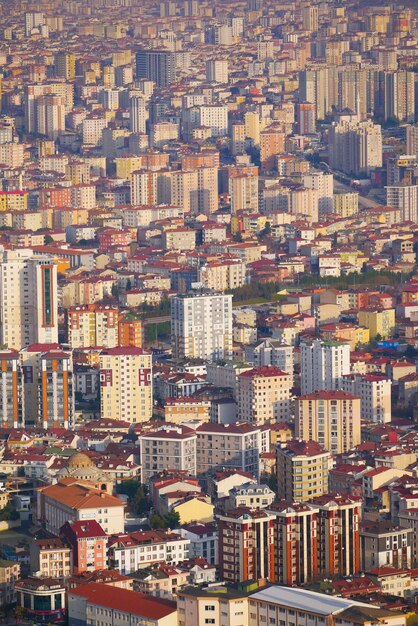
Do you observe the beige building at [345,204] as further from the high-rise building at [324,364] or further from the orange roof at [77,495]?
the orange roof at [77,495]

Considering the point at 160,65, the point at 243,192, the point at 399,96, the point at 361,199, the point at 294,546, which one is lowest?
the point at 361,199

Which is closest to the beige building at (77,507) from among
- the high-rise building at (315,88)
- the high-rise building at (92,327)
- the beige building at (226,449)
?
the beige building at (226,449)

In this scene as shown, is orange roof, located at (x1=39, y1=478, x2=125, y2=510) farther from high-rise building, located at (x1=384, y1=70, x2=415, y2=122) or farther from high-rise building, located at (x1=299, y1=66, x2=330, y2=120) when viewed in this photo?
high-rise building, located at (x1=299, y1=66, x2=330, y2=120)

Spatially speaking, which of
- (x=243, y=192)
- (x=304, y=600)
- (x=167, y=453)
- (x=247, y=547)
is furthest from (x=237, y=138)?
(x=304, y=600)

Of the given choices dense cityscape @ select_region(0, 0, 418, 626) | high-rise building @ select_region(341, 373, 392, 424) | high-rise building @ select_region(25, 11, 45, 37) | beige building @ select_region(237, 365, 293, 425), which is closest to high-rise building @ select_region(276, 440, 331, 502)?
dense cityscape @ select_region(0, 0, 418, 626)

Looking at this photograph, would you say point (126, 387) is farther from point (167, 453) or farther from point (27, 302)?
point (167, 453)

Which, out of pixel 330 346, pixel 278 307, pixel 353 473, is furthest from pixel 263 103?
pixel 353 473
